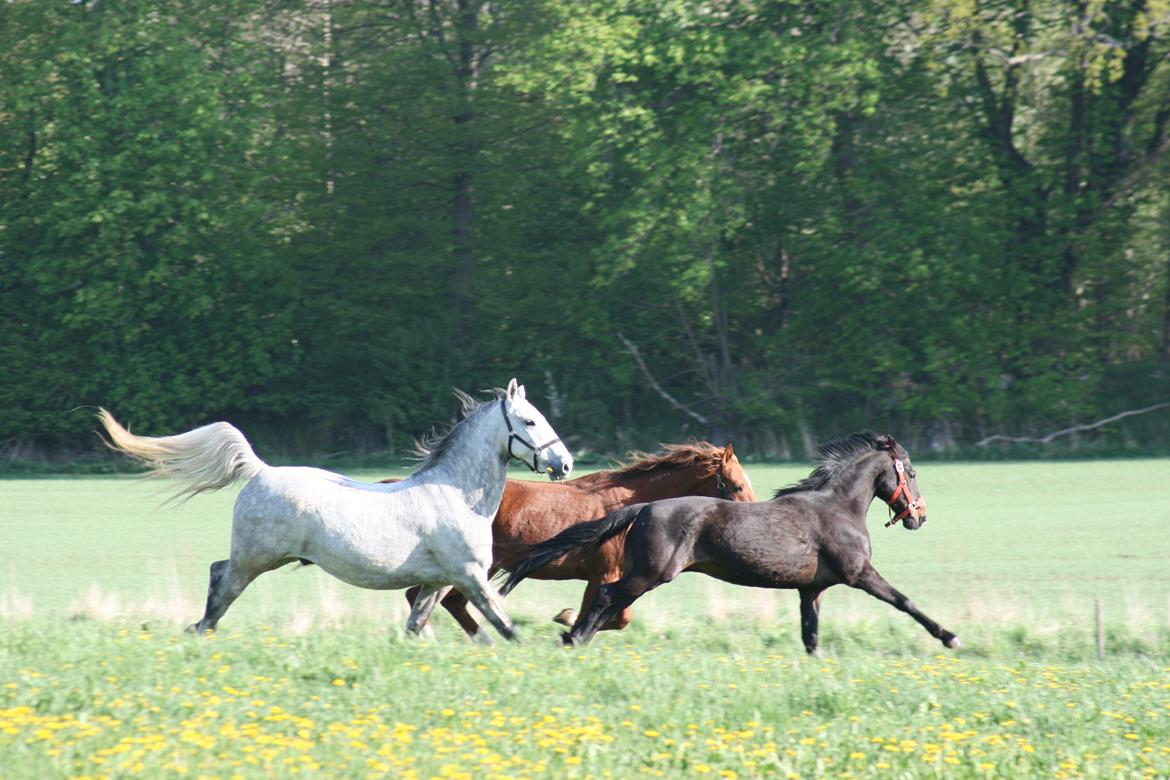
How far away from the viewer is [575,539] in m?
8.95

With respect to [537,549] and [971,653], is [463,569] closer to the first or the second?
[537,549]

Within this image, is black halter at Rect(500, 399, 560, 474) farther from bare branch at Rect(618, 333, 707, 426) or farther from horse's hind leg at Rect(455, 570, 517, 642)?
bare branch at Rect(618, 333, 707, 426)

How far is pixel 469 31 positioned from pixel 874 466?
898 inches

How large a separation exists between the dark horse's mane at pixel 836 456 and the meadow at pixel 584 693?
110 centimetres

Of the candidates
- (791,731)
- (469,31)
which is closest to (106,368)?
(469,31)

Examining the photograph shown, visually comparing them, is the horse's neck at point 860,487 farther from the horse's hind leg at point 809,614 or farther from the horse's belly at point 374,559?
the horse's belly at point 374,559

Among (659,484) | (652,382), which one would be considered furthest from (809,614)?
(652,382)

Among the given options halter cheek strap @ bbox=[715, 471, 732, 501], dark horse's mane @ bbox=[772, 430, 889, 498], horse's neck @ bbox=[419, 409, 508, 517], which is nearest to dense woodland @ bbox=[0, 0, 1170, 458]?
halter cheek strap @ bbox=[715, 471, 732, 501]

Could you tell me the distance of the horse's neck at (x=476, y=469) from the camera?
872 cm

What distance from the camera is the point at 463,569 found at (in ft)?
27.9

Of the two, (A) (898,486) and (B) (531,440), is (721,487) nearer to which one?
(A) (898,486)

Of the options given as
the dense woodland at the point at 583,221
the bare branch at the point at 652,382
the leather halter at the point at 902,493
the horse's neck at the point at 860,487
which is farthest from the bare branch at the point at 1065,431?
the horse's neck at the point at 860,487

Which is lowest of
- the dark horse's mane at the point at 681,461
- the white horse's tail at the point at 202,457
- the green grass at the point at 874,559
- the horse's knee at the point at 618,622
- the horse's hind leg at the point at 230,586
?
the green grass at the point at 874,559

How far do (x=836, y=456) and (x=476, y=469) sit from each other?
8.04ft
